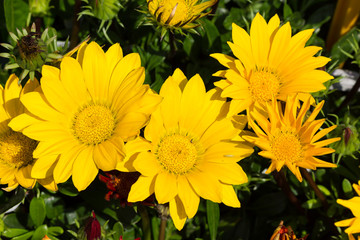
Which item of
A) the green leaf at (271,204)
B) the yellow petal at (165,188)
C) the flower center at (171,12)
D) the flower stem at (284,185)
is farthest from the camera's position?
the green leaf at (271,204)

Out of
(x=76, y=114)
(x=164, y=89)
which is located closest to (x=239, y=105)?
(x=164, y=89)

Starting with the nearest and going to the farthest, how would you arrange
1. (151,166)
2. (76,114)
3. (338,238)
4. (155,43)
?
1. (151,166)
2. (76,114)
3. (338,238)
4. (155,43)

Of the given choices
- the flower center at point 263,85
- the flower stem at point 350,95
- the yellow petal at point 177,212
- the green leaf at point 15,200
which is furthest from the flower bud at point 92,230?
the flower stem at point 350,95

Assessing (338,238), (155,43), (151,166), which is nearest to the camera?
(151,166)

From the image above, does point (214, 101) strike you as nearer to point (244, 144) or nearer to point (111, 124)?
point (244, 144)

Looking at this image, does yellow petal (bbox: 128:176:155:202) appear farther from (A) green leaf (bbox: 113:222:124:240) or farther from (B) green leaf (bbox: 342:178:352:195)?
(B) green leaf (bbox: 342:178:352:195)

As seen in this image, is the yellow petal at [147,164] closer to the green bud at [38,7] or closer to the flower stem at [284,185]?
the flower stem at [284,185]

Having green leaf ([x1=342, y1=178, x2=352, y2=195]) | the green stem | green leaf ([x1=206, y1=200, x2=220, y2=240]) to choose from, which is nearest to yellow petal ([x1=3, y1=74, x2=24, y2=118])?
the green stem
